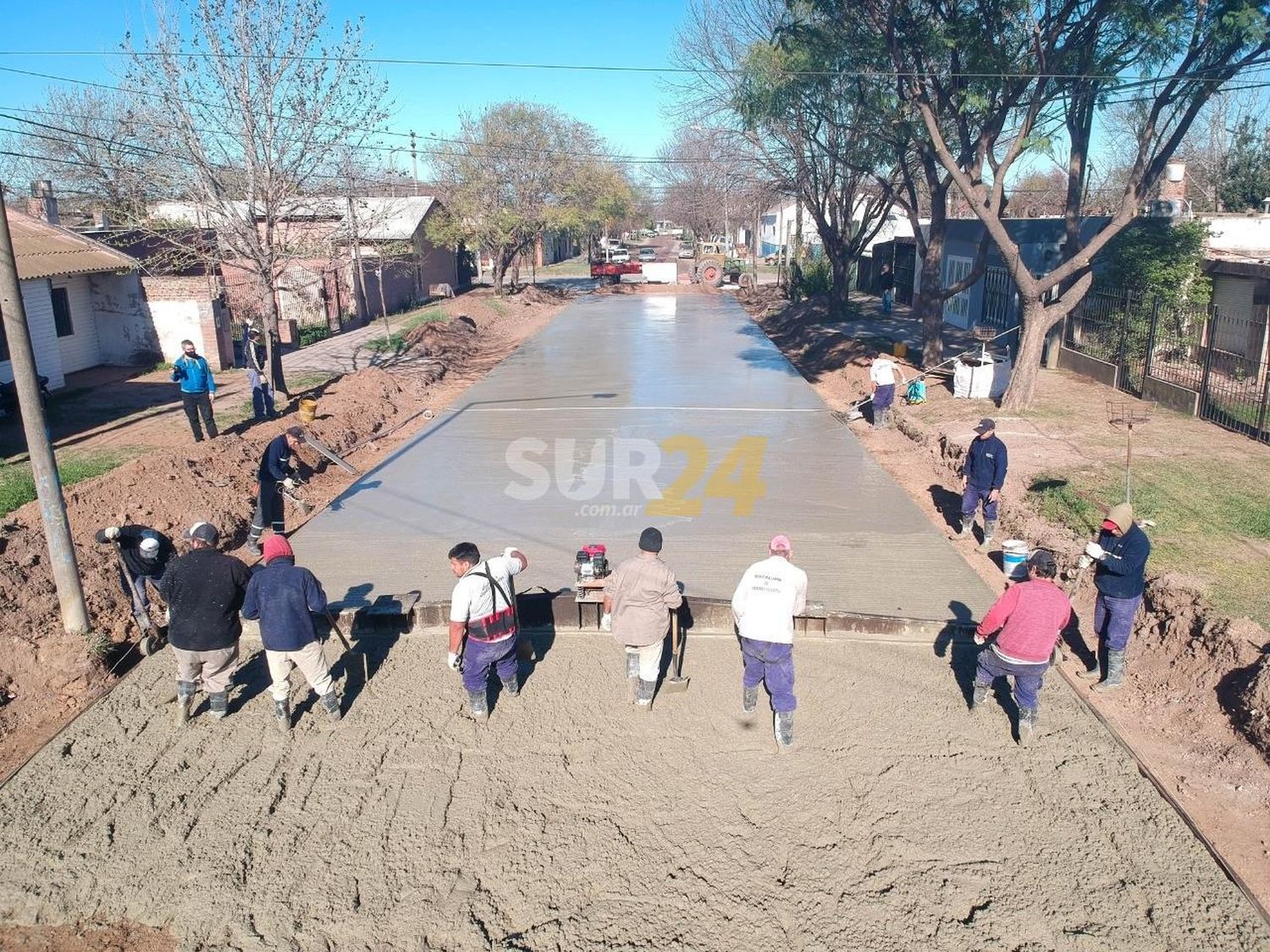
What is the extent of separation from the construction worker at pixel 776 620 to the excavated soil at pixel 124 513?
515 centimetres

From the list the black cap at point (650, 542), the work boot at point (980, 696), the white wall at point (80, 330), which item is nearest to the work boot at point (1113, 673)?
the work boot at point (980, 696)

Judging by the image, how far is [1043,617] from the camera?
229 inches

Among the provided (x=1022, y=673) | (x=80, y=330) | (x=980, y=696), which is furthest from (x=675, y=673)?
(x=80, y=330)

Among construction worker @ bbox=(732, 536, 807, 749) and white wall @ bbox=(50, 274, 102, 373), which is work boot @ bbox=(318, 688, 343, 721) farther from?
white wall @ bbox=(50, 274, 102, 373)

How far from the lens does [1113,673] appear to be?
273 inches

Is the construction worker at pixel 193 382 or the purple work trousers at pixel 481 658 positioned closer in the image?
the purple work trousers at pixel 481 658

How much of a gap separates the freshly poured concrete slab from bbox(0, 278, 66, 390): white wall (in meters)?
8.29

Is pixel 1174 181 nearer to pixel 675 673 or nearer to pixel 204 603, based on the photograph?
pixel 675 673

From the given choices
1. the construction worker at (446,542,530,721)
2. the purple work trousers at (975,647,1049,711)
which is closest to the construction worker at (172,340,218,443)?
the construction worker at (446,542,530,721)

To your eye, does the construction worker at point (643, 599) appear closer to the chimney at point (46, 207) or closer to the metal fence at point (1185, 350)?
the metal fence at point (1185, 350)

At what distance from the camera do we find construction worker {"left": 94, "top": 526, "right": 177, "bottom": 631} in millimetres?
7301

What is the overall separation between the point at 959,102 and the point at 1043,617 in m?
13.2

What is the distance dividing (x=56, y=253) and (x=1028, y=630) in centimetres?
2041

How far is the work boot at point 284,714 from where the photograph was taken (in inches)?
252
